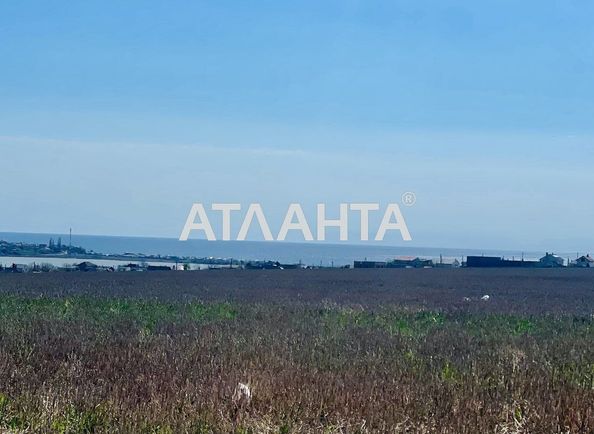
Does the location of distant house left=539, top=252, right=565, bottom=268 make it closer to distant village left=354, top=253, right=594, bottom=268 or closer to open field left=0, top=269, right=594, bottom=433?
distant village left=354, top=253, right=594, bottom=268

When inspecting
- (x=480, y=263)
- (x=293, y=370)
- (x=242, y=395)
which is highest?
(x=480, y=263)

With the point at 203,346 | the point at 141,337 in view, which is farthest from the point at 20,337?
the point at 203,346

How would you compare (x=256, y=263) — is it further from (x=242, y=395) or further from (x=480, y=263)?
(x=242, y=395)

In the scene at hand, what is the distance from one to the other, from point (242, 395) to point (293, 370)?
1566 millimetres

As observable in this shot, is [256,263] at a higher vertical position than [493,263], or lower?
lower

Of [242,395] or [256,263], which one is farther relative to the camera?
[256,263]

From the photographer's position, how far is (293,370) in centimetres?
1075

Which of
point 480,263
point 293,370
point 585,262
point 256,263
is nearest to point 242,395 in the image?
point 293,370

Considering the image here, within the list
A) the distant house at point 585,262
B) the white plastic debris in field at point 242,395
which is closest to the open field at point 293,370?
the white plastic debris in field at point 242,395

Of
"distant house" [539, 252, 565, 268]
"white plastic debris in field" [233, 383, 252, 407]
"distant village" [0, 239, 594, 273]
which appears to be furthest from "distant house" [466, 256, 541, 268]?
"white plastic debris in field" [233, 383, 252, 407]

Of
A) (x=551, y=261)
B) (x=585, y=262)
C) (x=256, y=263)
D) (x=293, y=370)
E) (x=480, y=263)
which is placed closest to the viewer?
(x=293, y=370)

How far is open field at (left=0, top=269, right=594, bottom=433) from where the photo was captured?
8523mm

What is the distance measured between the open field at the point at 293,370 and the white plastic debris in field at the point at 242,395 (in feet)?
0.16

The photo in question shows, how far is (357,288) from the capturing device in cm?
3369
